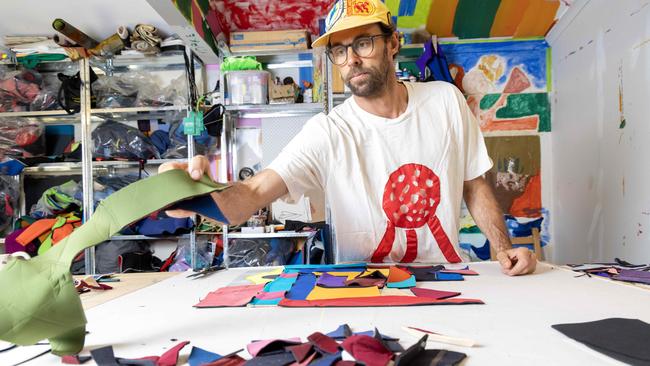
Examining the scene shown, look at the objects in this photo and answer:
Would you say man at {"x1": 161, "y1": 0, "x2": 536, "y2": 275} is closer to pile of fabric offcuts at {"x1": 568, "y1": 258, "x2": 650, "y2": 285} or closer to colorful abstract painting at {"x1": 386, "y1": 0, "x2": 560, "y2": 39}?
pile of fabric offcuts at {"x1": 568, "y1": 258, "x2": 650, "y2": 285}

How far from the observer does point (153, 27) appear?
3.22 m

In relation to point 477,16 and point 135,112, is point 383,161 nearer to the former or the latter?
point 477,16

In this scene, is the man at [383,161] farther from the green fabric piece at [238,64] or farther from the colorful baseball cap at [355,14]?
the green fabric piece at [238,64]

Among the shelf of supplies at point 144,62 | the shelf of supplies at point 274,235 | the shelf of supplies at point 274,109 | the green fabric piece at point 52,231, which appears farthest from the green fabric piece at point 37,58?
the shelf of supplies at point 274,235

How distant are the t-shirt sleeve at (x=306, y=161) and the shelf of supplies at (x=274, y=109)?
5.59ft

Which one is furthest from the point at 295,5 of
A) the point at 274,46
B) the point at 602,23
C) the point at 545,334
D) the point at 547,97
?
the point at 545,334

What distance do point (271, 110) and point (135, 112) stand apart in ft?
3.76

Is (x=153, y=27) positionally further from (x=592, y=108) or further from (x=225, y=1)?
(x=592, y=108)

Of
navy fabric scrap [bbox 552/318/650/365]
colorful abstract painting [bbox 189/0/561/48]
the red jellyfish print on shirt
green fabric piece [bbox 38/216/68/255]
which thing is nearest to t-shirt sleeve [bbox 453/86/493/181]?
the red jellyfish print on shirt

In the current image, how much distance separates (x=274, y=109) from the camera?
131 inches

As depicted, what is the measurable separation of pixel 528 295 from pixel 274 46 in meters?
2.88

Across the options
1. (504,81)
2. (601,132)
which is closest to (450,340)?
(601,132)

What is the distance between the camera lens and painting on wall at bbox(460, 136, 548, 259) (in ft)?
11.3

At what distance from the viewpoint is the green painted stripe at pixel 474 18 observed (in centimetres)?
294
